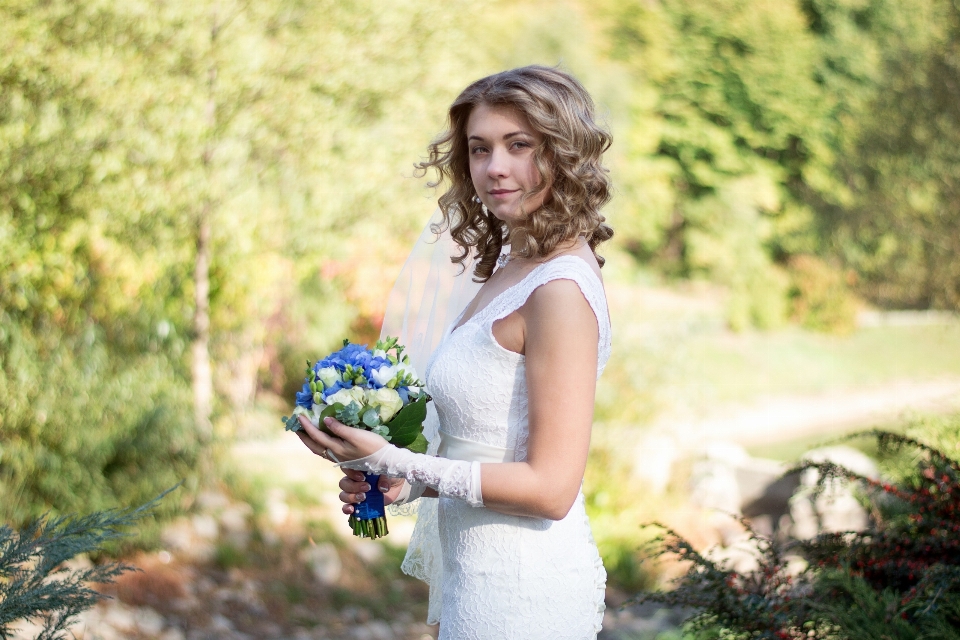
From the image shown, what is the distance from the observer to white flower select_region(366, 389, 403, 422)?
188cm

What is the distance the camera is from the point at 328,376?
192 centimetres

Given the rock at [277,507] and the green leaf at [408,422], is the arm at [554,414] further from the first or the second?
the rock at [277,507]

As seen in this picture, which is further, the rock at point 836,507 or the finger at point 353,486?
the rock at point 836,507

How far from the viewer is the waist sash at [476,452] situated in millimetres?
2035

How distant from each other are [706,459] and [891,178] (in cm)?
596

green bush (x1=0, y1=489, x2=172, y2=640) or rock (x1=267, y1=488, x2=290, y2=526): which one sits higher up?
rock (x1=267, y1=488, x2=290, y2=526)

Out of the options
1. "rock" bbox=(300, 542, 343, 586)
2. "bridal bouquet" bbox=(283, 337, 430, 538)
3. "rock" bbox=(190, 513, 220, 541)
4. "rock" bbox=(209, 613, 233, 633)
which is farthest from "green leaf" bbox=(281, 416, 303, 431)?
"rock" bbox=(300, 542, 343, 586)

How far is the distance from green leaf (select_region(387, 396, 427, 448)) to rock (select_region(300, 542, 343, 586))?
13.6ft

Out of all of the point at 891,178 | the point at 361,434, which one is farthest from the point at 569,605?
the point at 891,178

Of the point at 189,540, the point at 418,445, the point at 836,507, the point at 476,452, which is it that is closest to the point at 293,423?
the point at 418,445

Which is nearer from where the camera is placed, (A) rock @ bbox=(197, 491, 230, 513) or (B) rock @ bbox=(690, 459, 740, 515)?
(A) rock @ bbox=(197, 491, 230, 513)

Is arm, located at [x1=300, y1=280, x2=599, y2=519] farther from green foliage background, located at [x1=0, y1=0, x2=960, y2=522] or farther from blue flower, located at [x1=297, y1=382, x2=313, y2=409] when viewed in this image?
green foliage background, located at [x1=0, y1=0, x2=960, y2=522]

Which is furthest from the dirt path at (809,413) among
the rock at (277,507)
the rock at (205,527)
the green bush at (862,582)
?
the green bush at (862,582)

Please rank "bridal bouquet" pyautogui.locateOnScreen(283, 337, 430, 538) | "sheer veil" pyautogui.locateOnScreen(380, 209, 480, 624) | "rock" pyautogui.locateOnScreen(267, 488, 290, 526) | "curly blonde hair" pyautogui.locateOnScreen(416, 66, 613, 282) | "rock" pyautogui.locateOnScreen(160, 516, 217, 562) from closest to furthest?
"bridal bouquet" pyautogui.locateOnScreen(283, 337, 430, 538) → "curly blonde hair" pyautogui.locateOnScreen(416, 66, 613, 282) → "sheer veil" pyautogui.locateOnScreen(380, 209, 480, 624) → "rock" pyautogui.locateOnScreen(160, 516, 217, 562) → "rock" pyautogui.locateOnScreen(267, 488, 290, 526)
